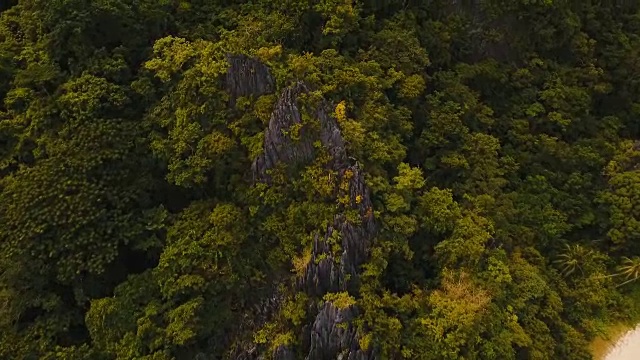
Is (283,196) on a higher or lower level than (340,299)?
higher

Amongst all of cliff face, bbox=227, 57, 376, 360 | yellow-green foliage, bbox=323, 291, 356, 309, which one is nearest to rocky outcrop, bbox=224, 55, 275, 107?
cliff face, bbox=227, 57, 376, 360

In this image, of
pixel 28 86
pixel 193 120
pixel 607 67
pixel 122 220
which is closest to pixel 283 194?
pixel 193 120

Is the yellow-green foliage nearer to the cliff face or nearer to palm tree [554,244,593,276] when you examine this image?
the cliff face

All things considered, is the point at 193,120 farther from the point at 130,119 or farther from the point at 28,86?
the point at 28,86

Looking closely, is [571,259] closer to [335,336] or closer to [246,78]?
[335,336]

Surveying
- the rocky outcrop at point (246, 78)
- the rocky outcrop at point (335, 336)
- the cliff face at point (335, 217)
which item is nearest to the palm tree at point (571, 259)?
the cliff face at point (335, 217)

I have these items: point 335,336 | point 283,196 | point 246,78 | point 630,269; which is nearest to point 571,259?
point 630,269

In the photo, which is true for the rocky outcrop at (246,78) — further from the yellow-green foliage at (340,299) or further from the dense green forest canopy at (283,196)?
the yellow-green foliage at (340,299)
